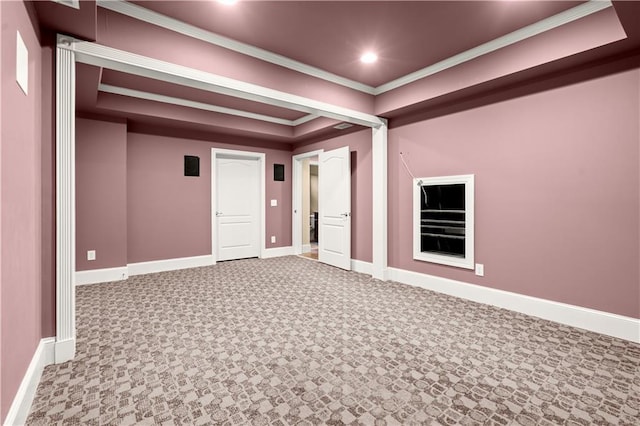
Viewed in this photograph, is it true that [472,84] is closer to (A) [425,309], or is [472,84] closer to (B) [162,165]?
(A) [425,309]

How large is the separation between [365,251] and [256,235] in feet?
7.99

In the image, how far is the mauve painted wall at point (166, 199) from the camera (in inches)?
191

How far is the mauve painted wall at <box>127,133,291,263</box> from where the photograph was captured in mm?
4844

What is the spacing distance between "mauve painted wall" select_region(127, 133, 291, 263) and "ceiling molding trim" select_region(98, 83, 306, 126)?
29.7 inches

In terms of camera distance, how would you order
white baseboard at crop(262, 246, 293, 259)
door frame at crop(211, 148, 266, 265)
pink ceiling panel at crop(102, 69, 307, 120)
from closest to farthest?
pink ceiling panel at crop(102, 69, 307, 120) → door frame at crop(211, 148, 266, 265) → white baseboard at crop(262, 246, 293, 259)

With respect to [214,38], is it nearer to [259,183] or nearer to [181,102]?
[181,102]

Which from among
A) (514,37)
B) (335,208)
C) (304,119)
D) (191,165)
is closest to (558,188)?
(514,37)

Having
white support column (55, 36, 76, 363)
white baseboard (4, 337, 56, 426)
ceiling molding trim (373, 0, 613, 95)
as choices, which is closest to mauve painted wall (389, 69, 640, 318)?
ceiling molding trim (373, 0, 613, 95)

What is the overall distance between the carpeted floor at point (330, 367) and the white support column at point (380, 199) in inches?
41.8

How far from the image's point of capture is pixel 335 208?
5387 millimetres

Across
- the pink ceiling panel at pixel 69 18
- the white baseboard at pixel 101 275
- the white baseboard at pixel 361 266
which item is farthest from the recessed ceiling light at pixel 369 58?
the white baseboard at pixel 101 275

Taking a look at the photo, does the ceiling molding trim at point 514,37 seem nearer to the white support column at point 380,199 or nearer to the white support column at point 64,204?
the white support column at point 380,199

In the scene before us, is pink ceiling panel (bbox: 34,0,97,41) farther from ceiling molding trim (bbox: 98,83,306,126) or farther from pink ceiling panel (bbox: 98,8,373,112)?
ceiling molding trim (bbox: 98,83,306,126)

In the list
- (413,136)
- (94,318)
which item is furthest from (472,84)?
(94,318)
